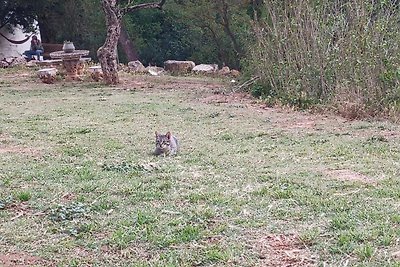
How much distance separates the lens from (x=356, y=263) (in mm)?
2771

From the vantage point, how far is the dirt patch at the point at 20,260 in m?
2.92

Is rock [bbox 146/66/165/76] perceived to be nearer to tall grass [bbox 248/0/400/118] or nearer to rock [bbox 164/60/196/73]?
rock [bbox 164/60/196/73]

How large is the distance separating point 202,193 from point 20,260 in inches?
53.2

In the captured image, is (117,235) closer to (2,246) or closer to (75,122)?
(2,246)

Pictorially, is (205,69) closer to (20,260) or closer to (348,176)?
(348,176)

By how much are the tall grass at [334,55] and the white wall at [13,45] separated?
40.1ft

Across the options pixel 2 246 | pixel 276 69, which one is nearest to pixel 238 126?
pixel 276 69

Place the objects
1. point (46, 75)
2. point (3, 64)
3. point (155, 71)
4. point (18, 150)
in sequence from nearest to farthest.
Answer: point (18, 150)
point (46, 75)
point (155, 71)
point (3, 64)

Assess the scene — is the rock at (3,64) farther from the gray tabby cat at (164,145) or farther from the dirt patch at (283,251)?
the dirt patch at (283,251)

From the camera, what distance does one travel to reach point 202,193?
399 centimetres

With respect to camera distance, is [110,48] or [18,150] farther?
[110,48]

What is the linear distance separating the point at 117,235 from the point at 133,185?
1.02 meters

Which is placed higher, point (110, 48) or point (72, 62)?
point (110, 48)

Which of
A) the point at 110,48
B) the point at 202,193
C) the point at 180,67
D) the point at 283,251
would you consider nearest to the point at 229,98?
the point at 110,48
